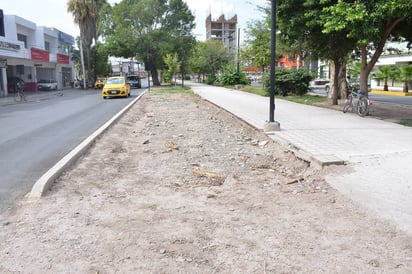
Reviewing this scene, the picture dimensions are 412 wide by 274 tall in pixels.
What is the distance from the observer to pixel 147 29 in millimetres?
Result: 48438

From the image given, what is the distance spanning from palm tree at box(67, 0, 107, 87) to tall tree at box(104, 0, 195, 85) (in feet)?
8.43

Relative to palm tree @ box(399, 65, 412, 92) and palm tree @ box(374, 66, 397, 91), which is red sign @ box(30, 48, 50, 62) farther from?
palm tree @ box(399, 65, 412, 92)

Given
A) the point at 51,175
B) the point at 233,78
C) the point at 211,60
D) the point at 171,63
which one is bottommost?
the point at 51,175

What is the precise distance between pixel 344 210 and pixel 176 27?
51.1 m

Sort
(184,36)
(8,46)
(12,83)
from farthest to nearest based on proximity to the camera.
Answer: (184,36), (12,83), (8,46)

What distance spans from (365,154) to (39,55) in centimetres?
3916

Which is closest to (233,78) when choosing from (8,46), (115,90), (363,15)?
(115,90)

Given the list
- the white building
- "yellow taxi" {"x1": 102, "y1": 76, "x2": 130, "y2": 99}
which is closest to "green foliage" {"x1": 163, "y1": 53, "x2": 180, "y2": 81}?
the white building

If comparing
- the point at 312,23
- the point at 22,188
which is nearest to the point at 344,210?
the point at 22,188

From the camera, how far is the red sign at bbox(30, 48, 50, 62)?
37.7 meters

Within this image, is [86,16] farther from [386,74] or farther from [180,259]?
[180,259]

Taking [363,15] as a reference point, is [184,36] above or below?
above

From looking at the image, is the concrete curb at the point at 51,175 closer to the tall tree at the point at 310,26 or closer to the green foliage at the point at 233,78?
the tall tree at the point at 310,26

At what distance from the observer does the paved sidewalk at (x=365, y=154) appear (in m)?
4.75
